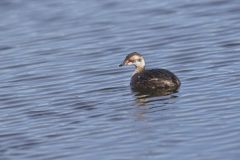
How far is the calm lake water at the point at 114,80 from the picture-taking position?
50.2 ft

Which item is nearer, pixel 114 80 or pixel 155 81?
pixel 155 81

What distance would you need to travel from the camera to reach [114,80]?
20.4 metres

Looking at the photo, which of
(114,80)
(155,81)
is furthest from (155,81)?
(114,80)

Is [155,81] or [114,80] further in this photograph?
[114,80]

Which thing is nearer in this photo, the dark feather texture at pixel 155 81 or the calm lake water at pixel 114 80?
the calm lake water at pixel 114 80

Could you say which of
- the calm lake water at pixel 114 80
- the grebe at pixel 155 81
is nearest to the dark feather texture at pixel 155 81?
the grebe at pixel 155 81

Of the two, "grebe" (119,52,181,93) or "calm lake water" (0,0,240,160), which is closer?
"calm lake water" (0,0,240,160)

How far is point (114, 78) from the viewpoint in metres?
20.6

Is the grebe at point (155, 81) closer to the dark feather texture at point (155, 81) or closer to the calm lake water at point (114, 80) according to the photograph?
the dark feather texture at point (155, 81)

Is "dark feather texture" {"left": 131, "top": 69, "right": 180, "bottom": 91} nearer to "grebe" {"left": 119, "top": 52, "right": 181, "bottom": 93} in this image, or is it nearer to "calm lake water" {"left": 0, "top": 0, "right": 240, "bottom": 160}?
"grebe" {"left": 119, "top": 52, "right": 181, "bottom": 93}

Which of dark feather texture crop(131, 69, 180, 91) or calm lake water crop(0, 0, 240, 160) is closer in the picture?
calm lake water crop(0, 0, 240, 160)

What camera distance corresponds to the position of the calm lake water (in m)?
15.3

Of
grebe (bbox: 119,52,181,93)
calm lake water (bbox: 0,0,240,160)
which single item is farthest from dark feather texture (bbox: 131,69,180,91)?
calm lake water (bbox: 0,0,240,160)

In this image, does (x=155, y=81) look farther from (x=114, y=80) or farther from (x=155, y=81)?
(x=114, y=80)
